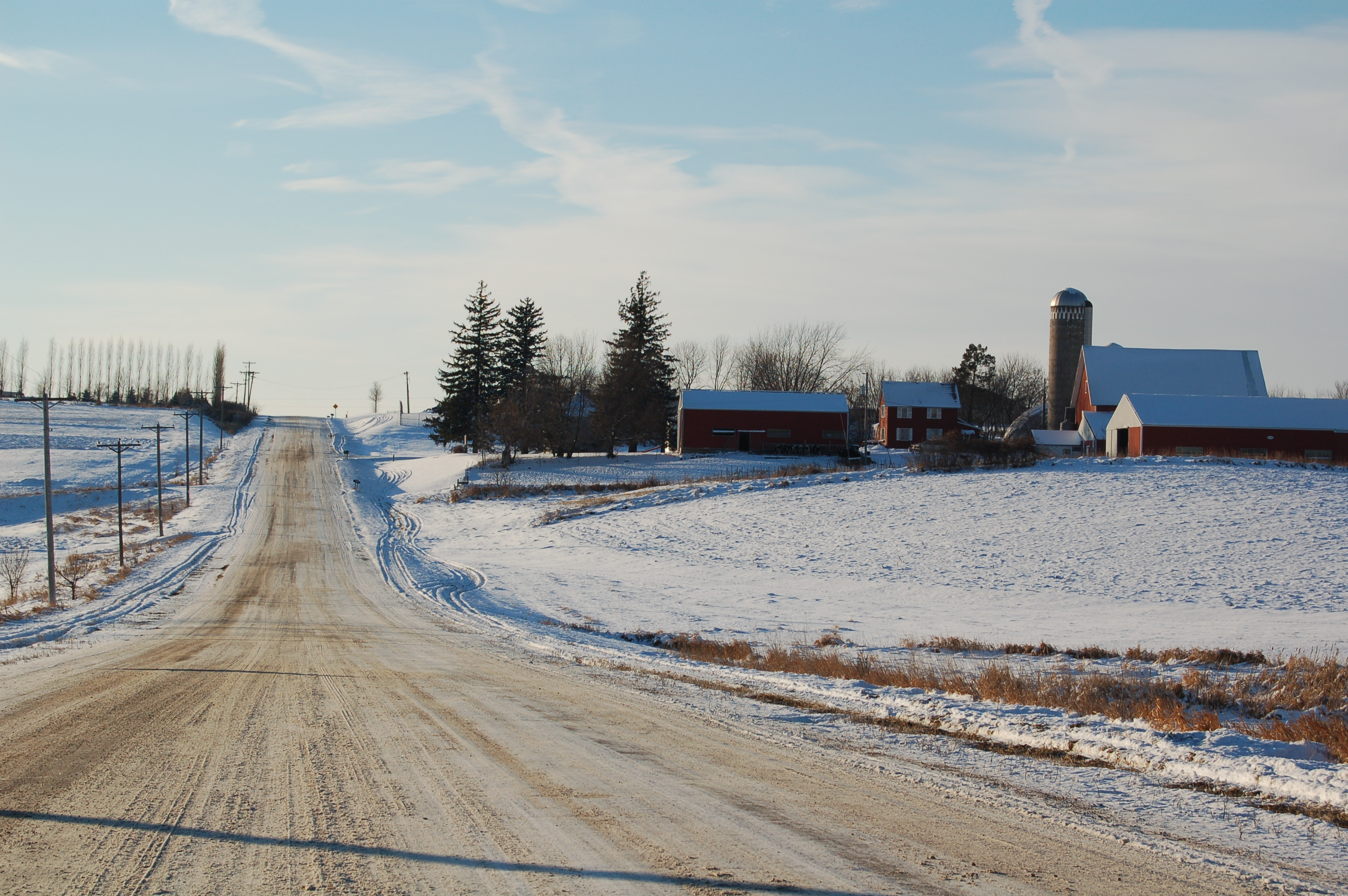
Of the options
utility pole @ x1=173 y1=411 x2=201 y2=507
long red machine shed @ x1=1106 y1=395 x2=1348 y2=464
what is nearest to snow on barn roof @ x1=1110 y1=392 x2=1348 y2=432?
long red machine shed @ x1=1106 y1=395 x2=1348 y2=464

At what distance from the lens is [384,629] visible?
719 inches

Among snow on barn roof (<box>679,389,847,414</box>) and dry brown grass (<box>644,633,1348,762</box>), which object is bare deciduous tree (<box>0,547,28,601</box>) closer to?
dry brown grass (<box>644,633,1348,762</box>)

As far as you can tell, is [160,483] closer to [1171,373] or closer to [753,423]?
[753,423]

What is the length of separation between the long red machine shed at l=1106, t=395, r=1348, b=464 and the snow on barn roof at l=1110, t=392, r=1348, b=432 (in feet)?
0.12

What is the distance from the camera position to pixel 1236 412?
2024 inches

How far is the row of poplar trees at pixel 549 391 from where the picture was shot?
66.4m

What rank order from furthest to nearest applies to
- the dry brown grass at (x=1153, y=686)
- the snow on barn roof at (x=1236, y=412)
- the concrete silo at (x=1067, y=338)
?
the concrete silo at (x=1067, y=338)
the snow on barn roof at (x=1236, y=412)
the dry brown grass at (x=1153, y=686)

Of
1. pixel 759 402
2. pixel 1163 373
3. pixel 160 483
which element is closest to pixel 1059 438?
pixel 1163 373

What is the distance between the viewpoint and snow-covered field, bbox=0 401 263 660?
70.3 ft

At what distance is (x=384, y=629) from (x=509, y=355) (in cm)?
6621

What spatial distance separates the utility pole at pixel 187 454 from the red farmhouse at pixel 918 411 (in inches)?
2171

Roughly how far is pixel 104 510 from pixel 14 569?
23.5 m

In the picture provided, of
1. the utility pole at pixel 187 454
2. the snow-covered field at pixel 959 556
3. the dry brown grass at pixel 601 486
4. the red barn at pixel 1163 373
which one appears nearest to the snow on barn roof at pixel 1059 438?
the red barn at pixel 1163 373

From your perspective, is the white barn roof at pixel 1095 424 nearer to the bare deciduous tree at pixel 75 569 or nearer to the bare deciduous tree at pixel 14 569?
the bare deciduous tree at pixel 75 569
